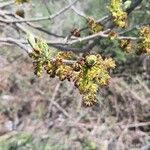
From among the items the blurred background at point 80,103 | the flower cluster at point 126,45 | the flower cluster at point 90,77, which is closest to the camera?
the flower cluster at point 90,77

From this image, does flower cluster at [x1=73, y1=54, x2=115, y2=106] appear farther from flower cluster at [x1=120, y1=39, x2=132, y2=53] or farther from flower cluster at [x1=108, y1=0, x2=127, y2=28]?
flower cluster at [x1=120, y1=39, x2=132, y2=53]

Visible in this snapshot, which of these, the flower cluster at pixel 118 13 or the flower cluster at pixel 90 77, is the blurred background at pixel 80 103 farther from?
the flower cluster at pixel 90 77

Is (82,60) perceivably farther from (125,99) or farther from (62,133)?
(125,99)

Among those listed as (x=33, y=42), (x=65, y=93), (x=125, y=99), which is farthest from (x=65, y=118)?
(x=33, y=42)

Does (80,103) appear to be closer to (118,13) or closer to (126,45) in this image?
(126,45)

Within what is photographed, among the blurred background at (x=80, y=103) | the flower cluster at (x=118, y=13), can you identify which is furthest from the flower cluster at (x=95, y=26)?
the blurred background at (x=80, y=103)

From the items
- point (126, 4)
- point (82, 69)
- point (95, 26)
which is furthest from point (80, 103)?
point (82, 69)
